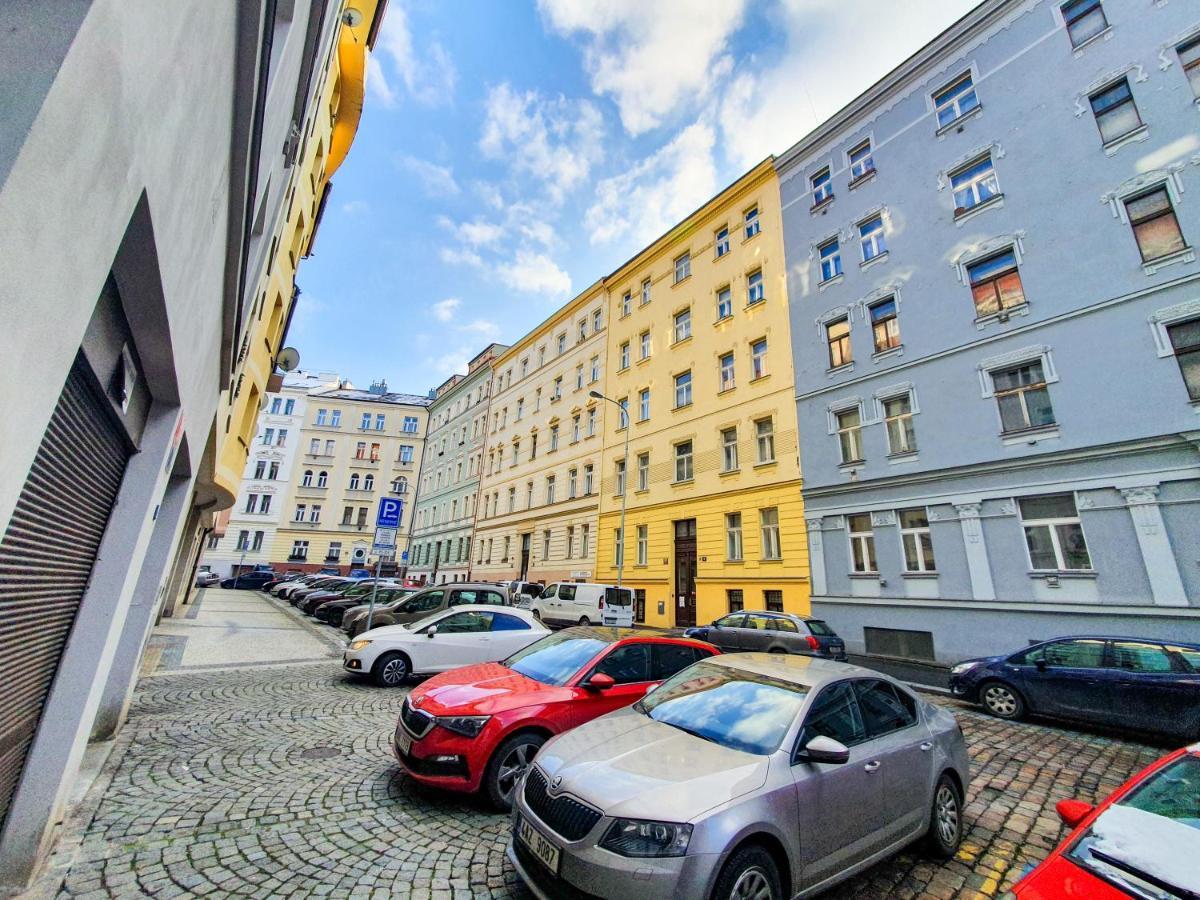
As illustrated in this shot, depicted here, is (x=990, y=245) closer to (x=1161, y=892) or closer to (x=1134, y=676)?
(x=1134, y=676)

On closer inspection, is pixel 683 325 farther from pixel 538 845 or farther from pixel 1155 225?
pixel 538 845

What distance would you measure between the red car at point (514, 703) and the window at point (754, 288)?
18.3m

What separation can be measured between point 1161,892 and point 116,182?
15.2 feet

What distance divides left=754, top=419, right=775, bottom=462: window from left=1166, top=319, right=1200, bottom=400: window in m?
10.2

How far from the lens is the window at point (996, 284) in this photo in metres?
14.1

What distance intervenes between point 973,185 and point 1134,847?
19084mm

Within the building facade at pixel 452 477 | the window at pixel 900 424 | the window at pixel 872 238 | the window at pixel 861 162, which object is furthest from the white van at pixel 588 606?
the window at pixel 861 162

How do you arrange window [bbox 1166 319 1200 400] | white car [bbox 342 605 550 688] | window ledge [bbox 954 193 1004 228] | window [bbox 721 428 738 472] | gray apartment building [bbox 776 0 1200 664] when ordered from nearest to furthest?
white car [bbox 342 605 550 688], window [bbox 1166 319 1200 400], gray apartment building [bbox 776 0 1200 664], window ledge [bbox 954 193 1004 228], window [bbox 721 428 738 472]

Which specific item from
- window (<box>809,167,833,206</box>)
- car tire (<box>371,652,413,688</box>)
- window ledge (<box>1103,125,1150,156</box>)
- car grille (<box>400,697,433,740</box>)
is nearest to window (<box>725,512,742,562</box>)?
window (<box>809,167,833,206</box>)

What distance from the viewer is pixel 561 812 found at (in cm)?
304

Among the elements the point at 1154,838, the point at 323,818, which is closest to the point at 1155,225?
the point at 1154,838

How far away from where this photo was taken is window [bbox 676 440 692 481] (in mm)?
22188

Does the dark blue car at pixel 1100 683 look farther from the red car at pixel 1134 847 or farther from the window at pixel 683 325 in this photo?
the window at pixel 683 325

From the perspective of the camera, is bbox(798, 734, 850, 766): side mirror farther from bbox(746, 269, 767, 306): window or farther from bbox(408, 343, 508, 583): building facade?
bbox(408, 343, 508, 583): building facade
